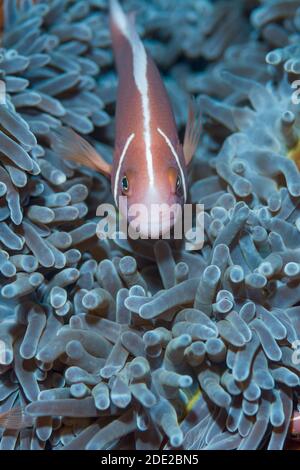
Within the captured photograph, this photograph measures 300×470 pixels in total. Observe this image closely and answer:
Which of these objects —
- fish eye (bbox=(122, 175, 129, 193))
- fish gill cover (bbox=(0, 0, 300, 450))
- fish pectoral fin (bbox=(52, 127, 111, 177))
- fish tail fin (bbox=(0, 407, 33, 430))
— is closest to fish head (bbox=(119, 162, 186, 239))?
fish eye (bbox=(122, 175, 129, 193))

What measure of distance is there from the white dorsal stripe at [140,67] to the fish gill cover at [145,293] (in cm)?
24

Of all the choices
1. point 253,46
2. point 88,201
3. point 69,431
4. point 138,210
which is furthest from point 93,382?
point 253,46

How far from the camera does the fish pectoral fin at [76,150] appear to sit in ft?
6.20

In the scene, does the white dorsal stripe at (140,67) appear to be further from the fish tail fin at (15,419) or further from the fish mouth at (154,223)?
the fish tail fin at (15,419)

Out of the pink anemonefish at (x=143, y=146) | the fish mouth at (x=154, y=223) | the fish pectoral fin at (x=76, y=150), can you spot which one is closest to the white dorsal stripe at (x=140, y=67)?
the pink anemonefish at (x=143, y=146)

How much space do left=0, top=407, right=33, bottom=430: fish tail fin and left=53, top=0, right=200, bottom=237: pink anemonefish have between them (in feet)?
1.97

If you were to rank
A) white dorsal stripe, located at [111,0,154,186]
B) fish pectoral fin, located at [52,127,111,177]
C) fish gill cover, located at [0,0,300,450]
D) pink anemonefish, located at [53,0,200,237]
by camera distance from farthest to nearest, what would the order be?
fish pectoral fin, located at [52,127,111,177] < white dorsal stripe, located at [111,0,154,186] < pink anemonefish, located at [53,0,200,237] < fish gill cover, located at [0,0,300,450]

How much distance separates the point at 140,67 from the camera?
199 cm

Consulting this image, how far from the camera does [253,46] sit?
97.2 inches

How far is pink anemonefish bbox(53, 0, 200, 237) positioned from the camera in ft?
5.16

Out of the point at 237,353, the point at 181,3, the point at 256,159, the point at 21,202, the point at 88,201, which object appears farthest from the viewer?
the point at 181,3

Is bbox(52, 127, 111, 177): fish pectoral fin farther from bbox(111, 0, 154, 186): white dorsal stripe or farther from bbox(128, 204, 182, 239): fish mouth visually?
bbox(128, 204, 182, 239): fish mouth
